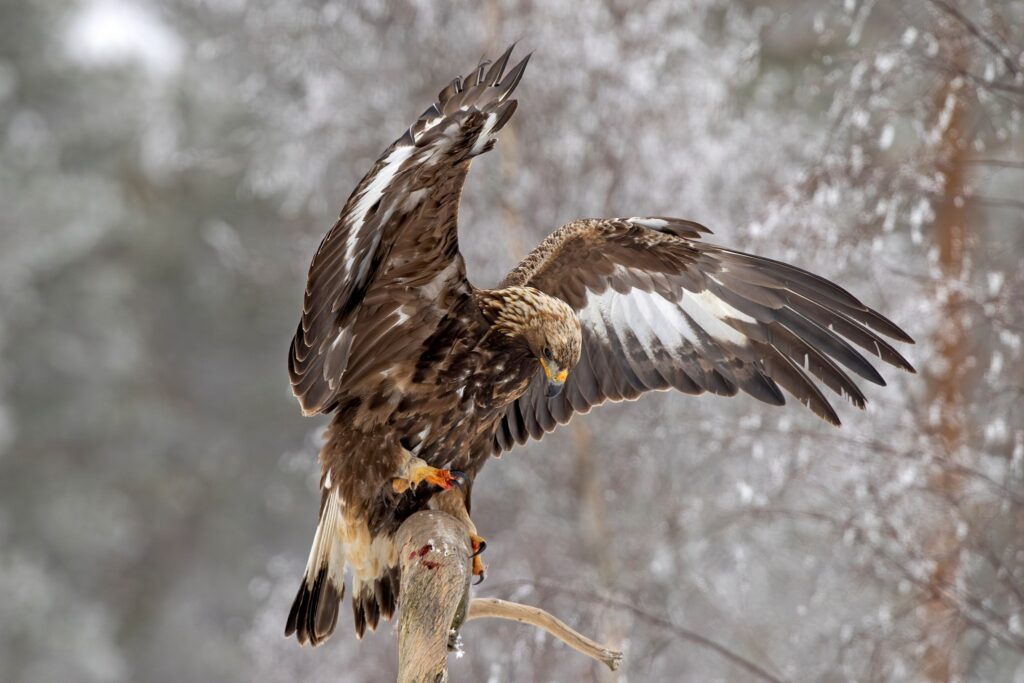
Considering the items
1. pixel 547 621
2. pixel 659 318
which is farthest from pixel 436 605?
pixel 659 318

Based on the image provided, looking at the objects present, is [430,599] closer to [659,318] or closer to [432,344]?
[432,344]

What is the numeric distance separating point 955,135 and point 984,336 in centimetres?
70

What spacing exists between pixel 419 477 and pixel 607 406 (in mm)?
3744

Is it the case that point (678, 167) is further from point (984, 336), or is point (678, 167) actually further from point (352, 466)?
point (352, 466)

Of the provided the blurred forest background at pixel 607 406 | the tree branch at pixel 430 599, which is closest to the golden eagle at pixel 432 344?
the tree branch at pixel 430 599

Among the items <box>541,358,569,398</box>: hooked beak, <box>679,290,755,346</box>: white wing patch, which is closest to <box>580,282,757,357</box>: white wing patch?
<box>679,290,755,346</box>: white wing patch

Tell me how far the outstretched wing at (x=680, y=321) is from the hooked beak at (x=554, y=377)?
1.75 ft

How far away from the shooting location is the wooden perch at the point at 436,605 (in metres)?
2.29

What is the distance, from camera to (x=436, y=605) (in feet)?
7.70

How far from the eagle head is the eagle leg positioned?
0.33 m

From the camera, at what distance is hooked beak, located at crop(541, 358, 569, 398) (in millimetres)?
2689

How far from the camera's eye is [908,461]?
4117 mm

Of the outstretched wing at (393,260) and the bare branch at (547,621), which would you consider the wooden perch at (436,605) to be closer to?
the bare branch at (547,621)

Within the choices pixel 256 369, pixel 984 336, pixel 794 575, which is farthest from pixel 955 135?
pixel 256 369
